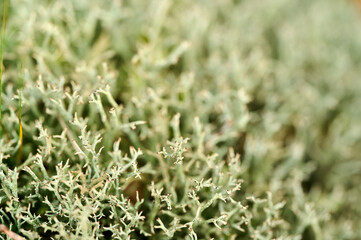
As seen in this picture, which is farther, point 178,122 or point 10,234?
point 178,122

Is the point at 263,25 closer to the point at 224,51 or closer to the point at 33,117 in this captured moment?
the point at 224,51

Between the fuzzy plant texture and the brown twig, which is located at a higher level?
the fuzzy plant texture

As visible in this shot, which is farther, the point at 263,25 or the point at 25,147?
the point at 263,25

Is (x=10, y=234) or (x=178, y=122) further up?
(x=178, y=122)

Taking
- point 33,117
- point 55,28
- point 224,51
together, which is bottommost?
point 33,117

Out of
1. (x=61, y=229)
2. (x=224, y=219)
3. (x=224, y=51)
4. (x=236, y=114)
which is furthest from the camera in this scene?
(x=224, y=51)

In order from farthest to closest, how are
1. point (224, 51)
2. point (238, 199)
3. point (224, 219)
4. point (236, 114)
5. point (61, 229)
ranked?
point (224, 51)
point (236, 114)
point (238, 199)
point (224, 219)
point (61, 229)

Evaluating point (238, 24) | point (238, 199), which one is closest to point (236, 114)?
point (238, 199)

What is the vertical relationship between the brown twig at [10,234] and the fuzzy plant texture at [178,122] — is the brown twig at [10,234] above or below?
below
